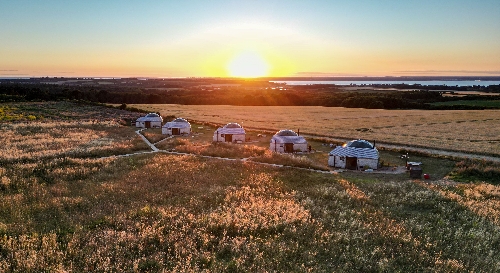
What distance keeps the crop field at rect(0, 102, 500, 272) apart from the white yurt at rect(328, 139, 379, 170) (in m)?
1.69

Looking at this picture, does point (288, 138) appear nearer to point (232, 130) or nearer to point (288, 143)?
point (288, 143)

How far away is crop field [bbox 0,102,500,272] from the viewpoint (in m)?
13.8

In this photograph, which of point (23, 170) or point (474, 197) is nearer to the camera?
point (474, 197)

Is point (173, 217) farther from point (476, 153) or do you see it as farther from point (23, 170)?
point (476, 153)

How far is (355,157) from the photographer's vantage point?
116 feet

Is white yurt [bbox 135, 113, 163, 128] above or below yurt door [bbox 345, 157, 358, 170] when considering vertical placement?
above

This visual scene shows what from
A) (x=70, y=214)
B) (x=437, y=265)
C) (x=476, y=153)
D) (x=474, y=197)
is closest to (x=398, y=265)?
(x=437, y=265)

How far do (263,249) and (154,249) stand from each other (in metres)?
4.28

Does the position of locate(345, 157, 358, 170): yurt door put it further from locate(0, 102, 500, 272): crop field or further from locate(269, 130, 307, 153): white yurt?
locate(269, 130, 307, 153): white yurt

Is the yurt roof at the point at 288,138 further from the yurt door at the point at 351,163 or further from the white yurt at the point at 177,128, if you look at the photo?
the white yurt at the point at 177,128

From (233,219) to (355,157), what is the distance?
68.1 ft

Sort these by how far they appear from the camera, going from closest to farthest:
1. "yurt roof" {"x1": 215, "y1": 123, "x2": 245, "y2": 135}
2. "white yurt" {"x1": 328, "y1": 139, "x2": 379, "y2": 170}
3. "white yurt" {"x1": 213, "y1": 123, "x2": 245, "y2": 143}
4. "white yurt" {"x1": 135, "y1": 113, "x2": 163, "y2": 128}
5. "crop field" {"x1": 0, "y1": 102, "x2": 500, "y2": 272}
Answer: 1. "crop field" {"x1": 0, "y1": 102, "x2": 500, "y2": 272}
2. "white yurt" {"x1": 328, "y1": 139, "x2": 379, "y2": 170}
3. "white yurt" {"x1": 213, "y1": 123, "x2": 245, "y2": 143}
4. "yurt roof" {"x1": 215, "y1": 123, "x2": 245, "y2": 135}
5. "white yurt" {"x1": 135, "y1": 113, "x2": 163, "y2": 128}

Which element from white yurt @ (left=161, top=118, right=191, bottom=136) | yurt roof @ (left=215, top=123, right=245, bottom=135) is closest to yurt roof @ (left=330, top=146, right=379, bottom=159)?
yurt roof @ (left=215, top=123, right=245, bottom=135)

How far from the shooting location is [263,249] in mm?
14898
